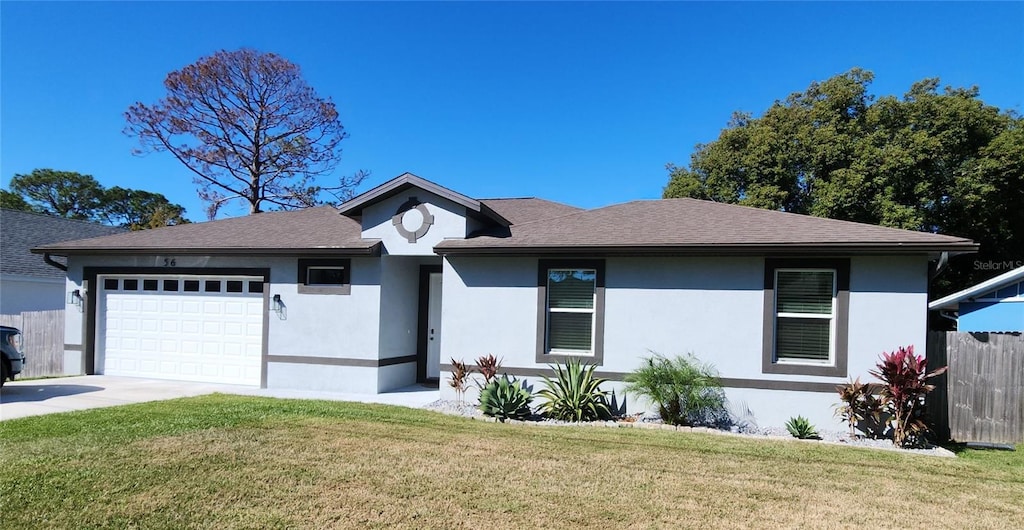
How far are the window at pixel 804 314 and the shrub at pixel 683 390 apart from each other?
2.96 ft

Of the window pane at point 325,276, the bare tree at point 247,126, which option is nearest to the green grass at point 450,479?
the window pane at point 325,276

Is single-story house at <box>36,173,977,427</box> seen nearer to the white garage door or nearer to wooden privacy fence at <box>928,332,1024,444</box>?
the white garage door

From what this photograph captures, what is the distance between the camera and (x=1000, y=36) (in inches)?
617

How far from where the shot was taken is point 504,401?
8992 mm

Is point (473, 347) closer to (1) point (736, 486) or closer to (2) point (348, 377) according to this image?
(2) point (348, 377)

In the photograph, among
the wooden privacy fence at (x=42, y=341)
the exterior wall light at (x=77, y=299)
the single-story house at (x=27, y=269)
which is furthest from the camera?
the single-story house at (x=27, y=269)

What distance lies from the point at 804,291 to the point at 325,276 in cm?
896

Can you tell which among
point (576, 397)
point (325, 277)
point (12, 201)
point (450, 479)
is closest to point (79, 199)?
point (12, 201)

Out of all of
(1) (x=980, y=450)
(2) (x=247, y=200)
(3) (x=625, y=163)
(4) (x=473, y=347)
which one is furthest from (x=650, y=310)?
(2) (x=247, y=200)

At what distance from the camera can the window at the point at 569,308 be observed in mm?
9680

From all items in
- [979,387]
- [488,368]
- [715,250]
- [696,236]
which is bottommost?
[488,368]

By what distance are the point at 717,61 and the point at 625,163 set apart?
22.6 ft

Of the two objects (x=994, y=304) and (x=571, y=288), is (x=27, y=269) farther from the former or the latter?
(x=994, y=304)

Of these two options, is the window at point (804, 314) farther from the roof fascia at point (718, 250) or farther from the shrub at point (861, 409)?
the shrub at point (861, 409)
